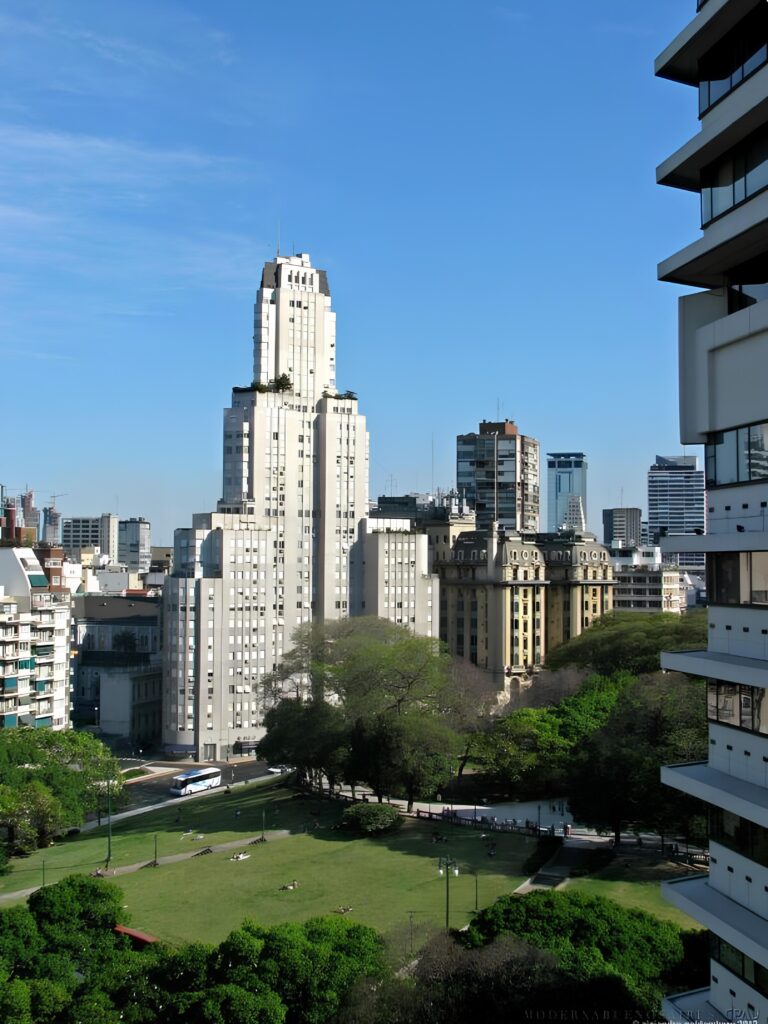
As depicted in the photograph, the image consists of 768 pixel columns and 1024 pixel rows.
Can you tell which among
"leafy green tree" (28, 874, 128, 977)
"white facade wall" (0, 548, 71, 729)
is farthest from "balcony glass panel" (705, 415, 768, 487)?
"white facade wall" (0, 548, 71, 729)

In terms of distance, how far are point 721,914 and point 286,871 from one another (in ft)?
129

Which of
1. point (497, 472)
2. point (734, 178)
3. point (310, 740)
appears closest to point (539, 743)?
point (310, 740)

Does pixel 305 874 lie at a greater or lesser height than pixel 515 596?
lesser

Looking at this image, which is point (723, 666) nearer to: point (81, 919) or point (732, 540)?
point (732, 540)

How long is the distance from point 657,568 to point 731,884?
130 meters

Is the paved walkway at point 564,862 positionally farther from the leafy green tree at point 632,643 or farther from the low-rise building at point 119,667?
the low-rise building at point 119,667

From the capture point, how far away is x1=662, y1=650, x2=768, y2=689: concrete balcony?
18.9m

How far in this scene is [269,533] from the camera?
111 meters

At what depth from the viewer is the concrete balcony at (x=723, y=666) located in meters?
18.9

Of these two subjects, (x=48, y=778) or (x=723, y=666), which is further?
(x=48, y=778)

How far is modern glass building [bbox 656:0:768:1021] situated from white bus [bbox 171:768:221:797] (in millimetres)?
68523

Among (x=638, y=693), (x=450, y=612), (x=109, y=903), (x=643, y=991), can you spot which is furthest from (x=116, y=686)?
(x=643, y=991)

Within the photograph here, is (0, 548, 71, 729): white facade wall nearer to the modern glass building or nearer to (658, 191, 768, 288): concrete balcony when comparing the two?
the modern glass building

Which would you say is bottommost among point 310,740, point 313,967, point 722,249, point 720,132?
point 313,967
